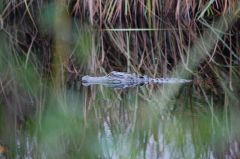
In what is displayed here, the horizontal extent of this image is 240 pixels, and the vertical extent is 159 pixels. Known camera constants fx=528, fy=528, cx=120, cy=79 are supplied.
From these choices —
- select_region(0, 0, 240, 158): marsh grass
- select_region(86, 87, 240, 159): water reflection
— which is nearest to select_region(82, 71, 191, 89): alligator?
select_region(0, 0, 240, 158): marsh grass

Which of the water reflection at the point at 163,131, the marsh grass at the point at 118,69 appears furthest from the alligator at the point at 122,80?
the water reflection at the point at 163,131

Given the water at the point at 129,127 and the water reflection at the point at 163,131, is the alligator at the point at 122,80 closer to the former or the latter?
the water at the point at 129,127

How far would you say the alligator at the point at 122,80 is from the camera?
2.67 metres

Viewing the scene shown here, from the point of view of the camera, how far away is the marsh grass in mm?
2006

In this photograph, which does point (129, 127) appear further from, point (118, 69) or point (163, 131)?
point (118, 69)

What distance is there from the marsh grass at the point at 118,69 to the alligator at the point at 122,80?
0.07 meters

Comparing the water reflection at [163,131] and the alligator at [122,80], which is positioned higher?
the alligator at [122,80]

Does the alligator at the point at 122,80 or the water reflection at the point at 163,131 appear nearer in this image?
the water reflection at the point at 163,131

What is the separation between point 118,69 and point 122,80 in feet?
0.69

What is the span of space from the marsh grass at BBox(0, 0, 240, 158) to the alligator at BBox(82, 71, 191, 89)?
0.23 feet

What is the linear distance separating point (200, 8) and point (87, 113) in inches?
55.5

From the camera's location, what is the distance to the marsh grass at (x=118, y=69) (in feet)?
6.58

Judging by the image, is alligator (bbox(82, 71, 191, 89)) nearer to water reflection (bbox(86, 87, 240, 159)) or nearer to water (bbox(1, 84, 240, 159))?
water (bbox(1, 84, 240, 159))

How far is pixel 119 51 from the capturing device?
10.3 feet
